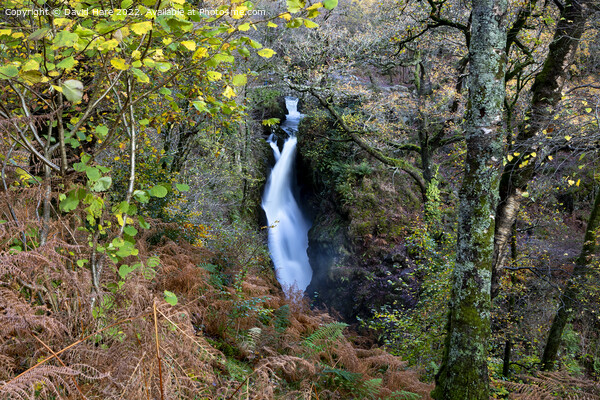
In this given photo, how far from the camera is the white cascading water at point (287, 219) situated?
51.1ft

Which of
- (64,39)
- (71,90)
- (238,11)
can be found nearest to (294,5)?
(238,11)

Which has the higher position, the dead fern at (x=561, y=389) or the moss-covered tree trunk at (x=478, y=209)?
the moss-covered tree trunk at (x=478, y=209)

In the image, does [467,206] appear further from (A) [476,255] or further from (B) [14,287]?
(B) [14,287]

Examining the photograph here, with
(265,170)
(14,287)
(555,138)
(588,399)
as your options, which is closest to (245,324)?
(14,287)

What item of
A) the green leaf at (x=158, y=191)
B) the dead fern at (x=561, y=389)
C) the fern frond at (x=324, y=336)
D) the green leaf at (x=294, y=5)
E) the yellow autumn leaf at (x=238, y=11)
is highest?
the green leaf at (x=294, y=5)

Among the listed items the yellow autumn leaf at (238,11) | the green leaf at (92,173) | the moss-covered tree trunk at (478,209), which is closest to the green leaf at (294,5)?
the yellow autumn leaf at (238,11)

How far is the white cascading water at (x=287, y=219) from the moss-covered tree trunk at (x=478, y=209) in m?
11.7

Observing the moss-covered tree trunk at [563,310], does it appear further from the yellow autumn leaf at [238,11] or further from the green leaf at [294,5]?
the yellow autumn leaf at [238,11]

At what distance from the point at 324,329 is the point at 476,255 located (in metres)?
2.53

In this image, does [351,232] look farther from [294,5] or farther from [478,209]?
[294,5]

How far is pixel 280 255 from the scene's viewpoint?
52.6 ft

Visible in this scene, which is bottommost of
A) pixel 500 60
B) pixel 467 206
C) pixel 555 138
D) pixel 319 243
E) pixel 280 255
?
pixel 280 255

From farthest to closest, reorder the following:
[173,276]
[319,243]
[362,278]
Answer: [319,243] < [362,278] < [173,276]

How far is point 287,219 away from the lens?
17859 mm
